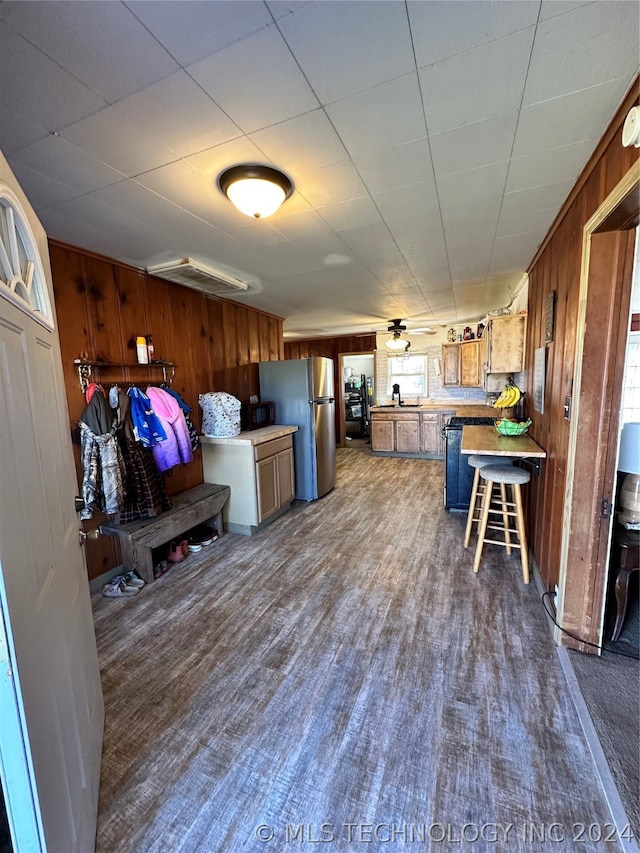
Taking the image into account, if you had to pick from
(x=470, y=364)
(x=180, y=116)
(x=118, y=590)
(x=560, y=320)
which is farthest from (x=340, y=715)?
(x=470, y=364)

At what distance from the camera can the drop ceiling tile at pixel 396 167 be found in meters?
1.58

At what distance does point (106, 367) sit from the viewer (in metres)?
2.75

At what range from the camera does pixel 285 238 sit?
249 centimetres

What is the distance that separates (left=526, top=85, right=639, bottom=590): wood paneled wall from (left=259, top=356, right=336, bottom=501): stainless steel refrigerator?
2.31 m

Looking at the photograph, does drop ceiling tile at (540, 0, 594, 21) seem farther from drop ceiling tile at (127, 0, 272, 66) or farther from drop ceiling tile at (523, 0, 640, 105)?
drop ceiling tile at (127, 0, 272, 66)

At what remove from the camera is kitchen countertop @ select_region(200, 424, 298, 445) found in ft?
11.3

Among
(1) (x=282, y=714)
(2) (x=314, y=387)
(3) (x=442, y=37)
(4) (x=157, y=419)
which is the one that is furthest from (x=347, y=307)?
(1) (x=282, y=714)

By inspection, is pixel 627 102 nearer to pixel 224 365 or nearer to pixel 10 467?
pixel 10 467

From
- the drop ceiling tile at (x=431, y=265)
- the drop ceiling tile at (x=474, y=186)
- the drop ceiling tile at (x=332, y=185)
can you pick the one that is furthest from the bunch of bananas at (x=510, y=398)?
the drop ceiling tile at (x=332, y=185)

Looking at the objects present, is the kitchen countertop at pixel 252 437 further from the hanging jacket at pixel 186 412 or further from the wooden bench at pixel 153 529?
the wooden bench at pixel 153 529

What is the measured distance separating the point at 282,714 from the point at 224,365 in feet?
10.8

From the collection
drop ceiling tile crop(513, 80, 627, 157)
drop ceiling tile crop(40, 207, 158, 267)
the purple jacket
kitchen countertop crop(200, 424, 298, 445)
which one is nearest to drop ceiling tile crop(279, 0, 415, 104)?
drop ceiling tile crop(513, 80, 627, 157)

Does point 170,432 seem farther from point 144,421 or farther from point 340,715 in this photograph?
point 340,715

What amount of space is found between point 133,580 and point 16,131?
2676 millimetres
